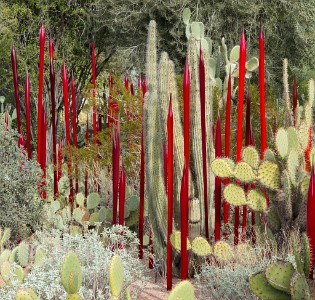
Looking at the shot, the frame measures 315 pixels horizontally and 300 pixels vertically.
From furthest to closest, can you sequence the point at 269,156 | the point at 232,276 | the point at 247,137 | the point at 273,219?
1. the point at 247,137
2. the point at 273,219
3. the point at 269,156
4. the point at 232,276

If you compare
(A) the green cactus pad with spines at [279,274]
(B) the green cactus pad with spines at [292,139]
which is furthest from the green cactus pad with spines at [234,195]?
(A) the green cactus pad with spines at [279,274]

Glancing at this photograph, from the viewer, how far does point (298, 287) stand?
8.14 ft

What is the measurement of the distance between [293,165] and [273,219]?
1.29 feet

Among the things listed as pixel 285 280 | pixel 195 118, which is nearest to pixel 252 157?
pixel 195 118

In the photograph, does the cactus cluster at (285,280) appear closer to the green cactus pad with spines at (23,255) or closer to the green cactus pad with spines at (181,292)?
the green cactus pad with spines at (181,292)

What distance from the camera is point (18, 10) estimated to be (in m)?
10.3

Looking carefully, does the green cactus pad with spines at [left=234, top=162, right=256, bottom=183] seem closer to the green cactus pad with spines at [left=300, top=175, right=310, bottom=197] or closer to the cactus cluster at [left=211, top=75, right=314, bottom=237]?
the cactus cluster at [left=211, top=75, right=314, bottom=237]

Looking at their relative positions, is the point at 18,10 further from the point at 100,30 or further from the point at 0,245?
the point at 0,245

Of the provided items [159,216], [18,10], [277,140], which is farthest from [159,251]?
[18,10]

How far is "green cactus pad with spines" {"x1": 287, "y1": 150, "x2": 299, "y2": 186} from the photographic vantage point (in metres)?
3.32

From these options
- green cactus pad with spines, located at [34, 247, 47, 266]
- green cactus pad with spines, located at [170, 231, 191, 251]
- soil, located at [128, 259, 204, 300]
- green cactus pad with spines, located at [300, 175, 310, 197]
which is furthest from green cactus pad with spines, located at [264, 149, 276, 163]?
green cactus pad with spines, located at [34, 247, 47, 266]

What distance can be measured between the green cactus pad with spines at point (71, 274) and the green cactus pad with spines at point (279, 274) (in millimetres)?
738

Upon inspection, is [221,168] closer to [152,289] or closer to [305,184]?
[305,184]

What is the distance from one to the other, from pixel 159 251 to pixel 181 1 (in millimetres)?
7846
